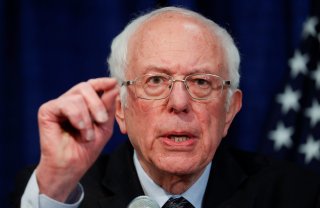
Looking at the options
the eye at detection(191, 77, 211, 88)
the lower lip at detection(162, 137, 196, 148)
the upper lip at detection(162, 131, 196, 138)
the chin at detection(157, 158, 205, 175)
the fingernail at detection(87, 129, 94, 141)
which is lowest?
the chin at detection(157, 158, 205, 175)

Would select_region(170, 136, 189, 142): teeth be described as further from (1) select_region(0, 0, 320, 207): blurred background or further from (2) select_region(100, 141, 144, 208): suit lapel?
(1) select_region(0, 0, 320, 207): blurred background

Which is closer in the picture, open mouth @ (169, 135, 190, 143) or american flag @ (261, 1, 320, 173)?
open mouth @ (169, 135, 190, 143)

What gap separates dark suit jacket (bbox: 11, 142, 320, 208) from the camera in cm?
238

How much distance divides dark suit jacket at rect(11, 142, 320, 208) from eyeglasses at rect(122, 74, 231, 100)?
413 mm

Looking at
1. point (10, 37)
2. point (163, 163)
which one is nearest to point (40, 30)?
point (10, 37)

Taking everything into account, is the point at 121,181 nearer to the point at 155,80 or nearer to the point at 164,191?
the point at 164,191

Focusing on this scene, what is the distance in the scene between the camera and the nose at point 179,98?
7.00ft

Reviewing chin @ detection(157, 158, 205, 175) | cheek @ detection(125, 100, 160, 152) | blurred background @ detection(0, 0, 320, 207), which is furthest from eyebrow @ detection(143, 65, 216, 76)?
blurred background @ detection(0, 0, 320, 207)

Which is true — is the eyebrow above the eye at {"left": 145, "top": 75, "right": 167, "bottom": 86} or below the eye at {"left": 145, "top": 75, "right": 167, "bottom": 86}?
above

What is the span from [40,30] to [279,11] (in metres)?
1.35

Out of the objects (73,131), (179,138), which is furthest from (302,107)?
(73,131)

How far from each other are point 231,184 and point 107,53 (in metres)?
1.04

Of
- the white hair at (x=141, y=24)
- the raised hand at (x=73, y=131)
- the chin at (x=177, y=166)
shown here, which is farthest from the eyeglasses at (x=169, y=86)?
the raised hand at (x=73, y=131)

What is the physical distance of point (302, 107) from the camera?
115 inches
